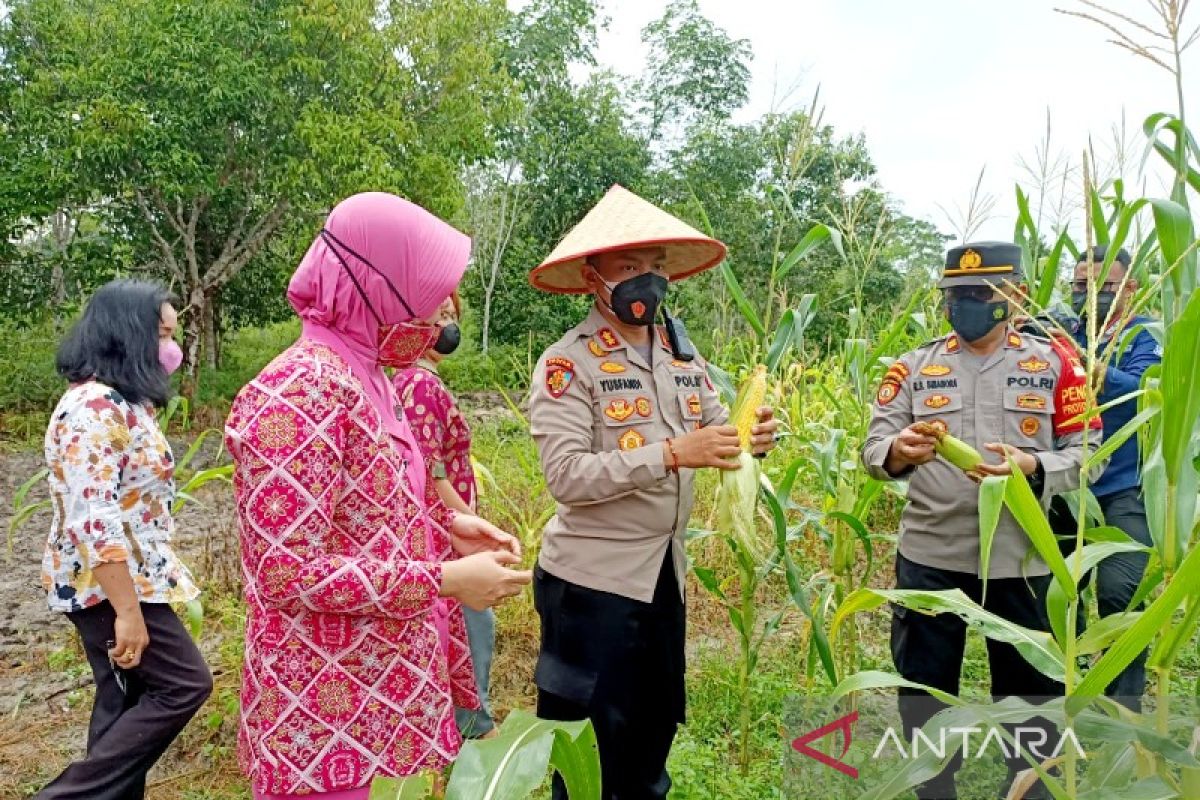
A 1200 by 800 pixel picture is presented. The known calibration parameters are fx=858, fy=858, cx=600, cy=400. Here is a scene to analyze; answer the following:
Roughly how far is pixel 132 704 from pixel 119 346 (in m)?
0.89

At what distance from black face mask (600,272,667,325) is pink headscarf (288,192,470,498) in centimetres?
62

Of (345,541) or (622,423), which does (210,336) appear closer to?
(622,423)

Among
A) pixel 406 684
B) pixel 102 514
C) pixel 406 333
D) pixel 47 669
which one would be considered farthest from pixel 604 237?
pixel 47 669

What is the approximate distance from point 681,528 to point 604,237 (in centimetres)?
70

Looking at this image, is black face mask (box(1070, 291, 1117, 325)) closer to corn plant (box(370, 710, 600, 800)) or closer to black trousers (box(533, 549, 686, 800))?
black trousers (box(533, 549, 686, 800))

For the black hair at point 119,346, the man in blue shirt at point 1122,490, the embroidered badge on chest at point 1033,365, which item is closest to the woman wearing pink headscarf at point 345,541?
the black hair at point 119,346

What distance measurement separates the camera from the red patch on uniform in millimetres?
1932

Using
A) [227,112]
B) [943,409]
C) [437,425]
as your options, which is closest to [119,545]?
[437,425]

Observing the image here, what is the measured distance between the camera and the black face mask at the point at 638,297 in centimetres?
196

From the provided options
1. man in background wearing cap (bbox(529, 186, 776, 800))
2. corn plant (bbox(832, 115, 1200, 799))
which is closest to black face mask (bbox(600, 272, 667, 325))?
man in background wearing cap (bbox(529, 186, 776, 800))

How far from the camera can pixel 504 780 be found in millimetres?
965

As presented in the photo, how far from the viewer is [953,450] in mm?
1905

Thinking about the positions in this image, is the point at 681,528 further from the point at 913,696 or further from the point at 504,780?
the point at 504,780

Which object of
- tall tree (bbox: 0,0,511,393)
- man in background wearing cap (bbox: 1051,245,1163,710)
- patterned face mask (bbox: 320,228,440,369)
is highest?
tall tree (bbox: 0,0,511,393)
